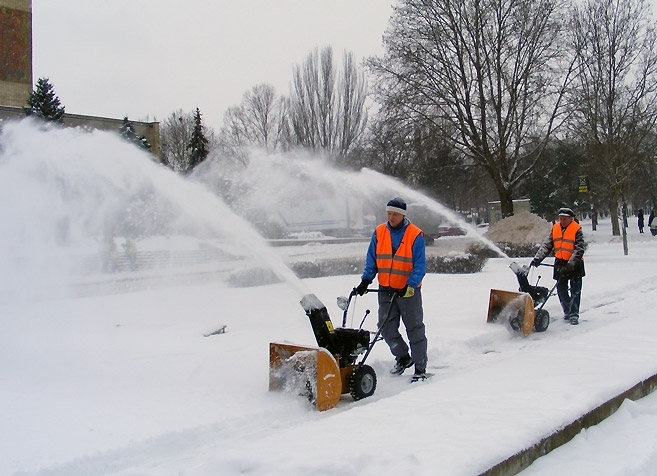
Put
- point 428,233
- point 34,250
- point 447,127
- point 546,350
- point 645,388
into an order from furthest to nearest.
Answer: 1. point 428,233
2. point 447,127
3. point 34,250
4. point 546,350
5. point 645,388

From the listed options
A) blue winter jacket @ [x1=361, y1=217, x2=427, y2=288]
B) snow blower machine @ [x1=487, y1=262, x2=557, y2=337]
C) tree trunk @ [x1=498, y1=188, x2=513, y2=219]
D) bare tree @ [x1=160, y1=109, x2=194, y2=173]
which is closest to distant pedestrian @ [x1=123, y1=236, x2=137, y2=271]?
snow blower machine @ [x1=487, y1=262, x2=557, y2=337]

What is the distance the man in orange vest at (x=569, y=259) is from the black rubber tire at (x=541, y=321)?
0.68m

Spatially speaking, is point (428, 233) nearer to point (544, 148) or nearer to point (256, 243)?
point (544, 148)

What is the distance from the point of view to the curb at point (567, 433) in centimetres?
373

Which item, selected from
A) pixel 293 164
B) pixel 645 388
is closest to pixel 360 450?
pixel 645 388

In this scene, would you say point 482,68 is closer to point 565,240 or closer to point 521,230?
point 521,230

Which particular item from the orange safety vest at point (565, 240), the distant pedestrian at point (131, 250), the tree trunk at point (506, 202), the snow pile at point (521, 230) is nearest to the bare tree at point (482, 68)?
the tree trunk at point (506, 202)

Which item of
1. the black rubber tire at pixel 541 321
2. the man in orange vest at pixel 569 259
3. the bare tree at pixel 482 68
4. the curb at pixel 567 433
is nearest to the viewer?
the curb at pixel 567 433

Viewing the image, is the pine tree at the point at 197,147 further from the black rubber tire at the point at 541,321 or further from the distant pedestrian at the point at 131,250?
the black rubber tire at the point at 541,321

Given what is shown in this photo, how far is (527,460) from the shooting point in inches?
153

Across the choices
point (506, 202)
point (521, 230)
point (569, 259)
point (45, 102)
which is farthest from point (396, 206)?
point (45, 102)

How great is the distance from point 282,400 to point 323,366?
0.52 metres

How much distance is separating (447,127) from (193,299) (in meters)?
19.5

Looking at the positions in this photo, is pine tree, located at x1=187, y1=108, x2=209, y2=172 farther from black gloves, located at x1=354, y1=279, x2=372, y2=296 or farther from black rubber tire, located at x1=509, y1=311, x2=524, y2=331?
black gloves, located at x1=354, y1=279, x2=372, y2=296
